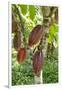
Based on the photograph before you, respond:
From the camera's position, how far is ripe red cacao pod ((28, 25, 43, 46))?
7.13ft

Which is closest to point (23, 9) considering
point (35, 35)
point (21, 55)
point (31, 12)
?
point (31, 12)

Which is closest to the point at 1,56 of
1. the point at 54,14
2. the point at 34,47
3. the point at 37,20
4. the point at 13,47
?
the point at 13,47

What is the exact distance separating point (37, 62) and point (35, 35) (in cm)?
23

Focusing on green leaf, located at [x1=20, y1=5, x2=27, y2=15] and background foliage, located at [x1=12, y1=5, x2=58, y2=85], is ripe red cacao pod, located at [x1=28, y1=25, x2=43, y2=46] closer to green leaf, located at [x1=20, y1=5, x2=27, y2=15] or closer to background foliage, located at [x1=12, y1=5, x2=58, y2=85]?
background foliage, located at [x1=12, y1=5, x2=58, y2=85]

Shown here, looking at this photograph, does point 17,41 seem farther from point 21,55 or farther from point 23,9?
point 23,9

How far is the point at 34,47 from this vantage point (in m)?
2.18

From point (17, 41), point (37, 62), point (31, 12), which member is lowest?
point (37, 62)

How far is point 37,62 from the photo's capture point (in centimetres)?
219

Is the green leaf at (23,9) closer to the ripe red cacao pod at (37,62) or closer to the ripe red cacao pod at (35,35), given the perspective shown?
the ripe red cacao pod at (35,35)

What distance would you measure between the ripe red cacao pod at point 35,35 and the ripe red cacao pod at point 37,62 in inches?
3.9

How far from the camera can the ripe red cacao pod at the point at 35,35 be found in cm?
217

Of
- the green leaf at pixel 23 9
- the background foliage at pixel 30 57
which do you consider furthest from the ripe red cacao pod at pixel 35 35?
the green leaf at pixel 23 9

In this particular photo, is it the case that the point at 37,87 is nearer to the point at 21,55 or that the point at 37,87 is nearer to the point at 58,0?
the point at 21,55

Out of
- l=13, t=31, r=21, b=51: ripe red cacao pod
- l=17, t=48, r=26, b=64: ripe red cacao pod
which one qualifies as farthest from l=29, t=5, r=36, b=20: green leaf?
l=17, t=48, r=26, b=64: ripe red cacao pod
